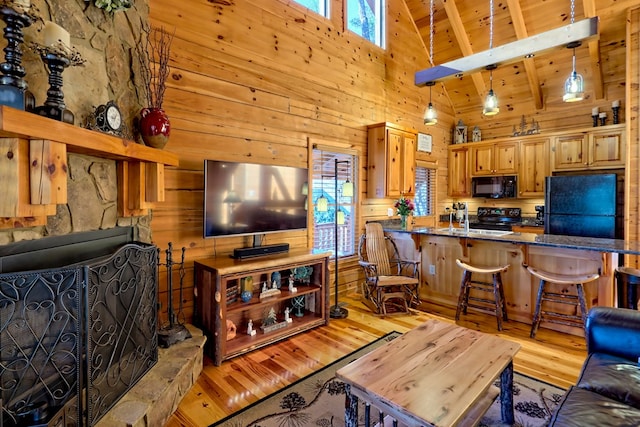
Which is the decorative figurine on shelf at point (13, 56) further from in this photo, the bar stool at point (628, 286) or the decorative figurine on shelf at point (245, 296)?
the bar stool at point (628, 286)

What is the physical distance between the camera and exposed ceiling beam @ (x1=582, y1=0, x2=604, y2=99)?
162 inches

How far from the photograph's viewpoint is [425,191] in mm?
6215

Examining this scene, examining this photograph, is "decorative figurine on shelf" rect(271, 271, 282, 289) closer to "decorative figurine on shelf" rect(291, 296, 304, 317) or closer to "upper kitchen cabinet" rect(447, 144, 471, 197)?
"decorative figurine on shelf" rect(291, 296, 304, 317)

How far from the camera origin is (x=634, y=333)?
69.1 inches

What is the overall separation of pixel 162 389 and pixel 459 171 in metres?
6.24

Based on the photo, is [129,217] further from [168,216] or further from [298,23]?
[298,23]

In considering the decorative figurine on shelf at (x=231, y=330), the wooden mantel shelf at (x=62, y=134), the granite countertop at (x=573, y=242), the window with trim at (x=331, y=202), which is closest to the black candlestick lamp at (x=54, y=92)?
the wooden mantel shelf at (x=62, y=134)

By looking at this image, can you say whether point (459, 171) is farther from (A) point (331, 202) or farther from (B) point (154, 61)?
(B) point (154, 61)

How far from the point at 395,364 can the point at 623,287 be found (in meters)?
2.62

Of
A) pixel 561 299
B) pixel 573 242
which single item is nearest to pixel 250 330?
pixel 561 299

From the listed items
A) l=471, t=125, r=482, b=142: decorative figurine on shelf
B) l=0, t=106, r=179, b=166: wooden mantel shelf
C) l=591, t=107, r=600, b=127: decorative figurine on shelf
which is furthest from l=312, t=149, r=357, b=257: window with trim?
l=591, t=107, r=600, b=127: decorative figurine on shelf

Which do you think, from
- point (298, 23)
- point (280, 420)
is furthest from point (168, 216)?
point (298, 23)

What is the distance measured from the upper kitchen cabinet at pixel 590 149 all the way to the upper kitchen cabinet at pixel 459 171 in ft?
4.76

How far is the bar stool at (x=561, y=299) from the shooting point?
9.48 feet
